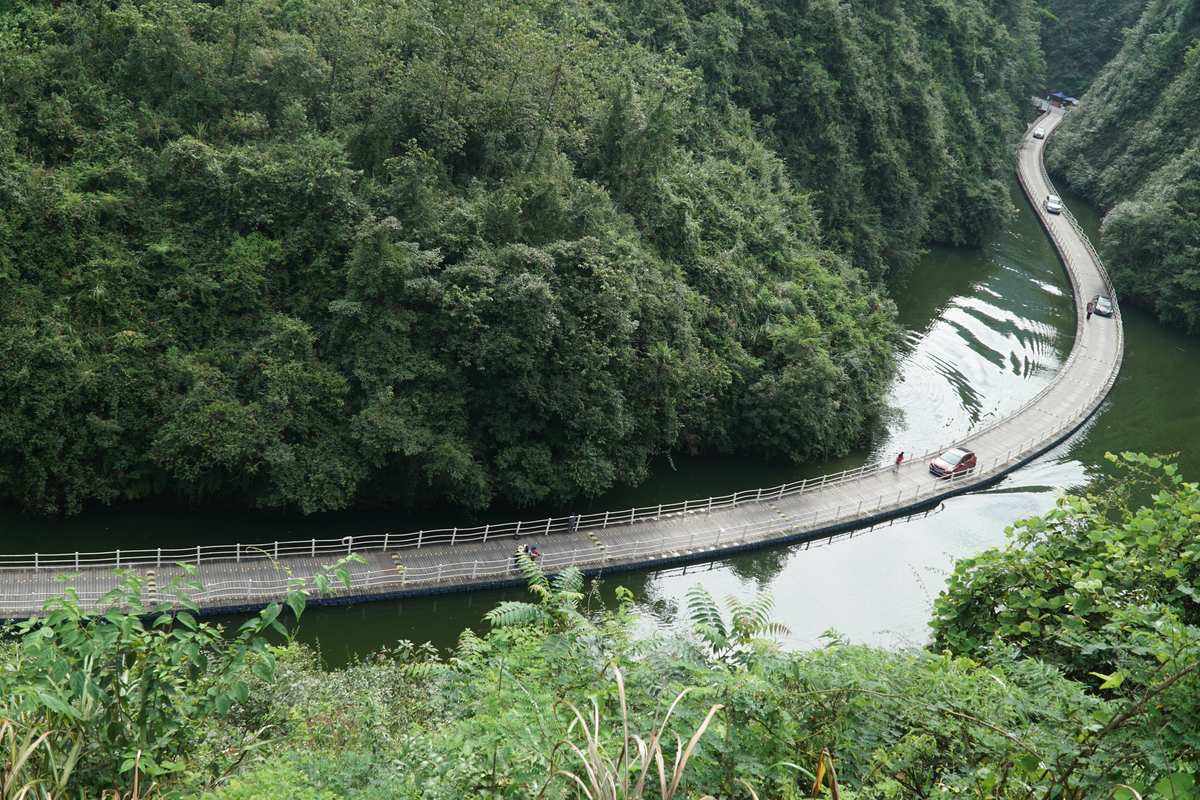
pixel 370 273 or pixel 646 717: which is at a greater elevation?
pixel 646 717

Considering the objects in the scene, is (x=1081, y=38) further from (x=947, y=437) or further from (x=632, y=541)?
(x=632, y=541)

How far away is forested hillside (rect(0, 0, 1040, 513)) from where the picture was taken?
862 inches

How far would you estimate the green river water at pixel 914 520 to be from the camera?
21922 millimetres

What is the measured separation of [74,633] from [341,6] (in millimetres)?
26063

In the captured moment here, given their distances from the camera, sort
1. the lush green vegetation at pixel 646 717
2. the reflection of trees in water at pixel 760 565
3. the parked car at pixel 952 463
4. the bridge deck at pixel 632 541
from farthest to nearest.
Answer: the parked car at pixel 952 463, the reflection of trees in water at pixel 760 565, the bridge deck at pixel 632 541, the lush green vegetation at pixel 646 717

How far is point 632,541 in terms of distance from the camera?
2478 centimetres

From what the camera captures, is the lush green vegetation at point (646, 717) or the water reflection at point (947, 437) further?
the water reflection at point (947, 437)

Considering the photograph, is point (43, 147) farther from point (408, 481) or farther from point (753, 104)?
point (753, 104)

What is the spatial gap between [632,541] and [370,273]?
351 inches

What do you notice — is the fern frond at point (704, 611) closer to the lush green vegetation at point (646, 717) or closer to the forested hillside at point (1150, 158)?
the lush green vegetation at point (646, 717)

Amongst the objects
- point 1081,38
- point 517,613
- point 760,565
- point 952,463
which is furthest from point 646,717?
point 1081,38

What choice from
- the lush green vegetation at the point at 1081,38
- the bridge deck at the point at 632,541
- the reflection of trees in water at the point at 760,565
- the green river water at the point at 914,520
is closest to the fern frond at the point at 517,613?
the green river water at the point at 914,520

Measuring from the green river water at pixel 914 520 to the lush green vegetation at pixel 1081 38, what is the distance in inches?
1423

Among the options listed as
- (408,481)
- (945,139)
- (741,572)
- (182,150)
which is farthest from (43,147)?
(945,139)
